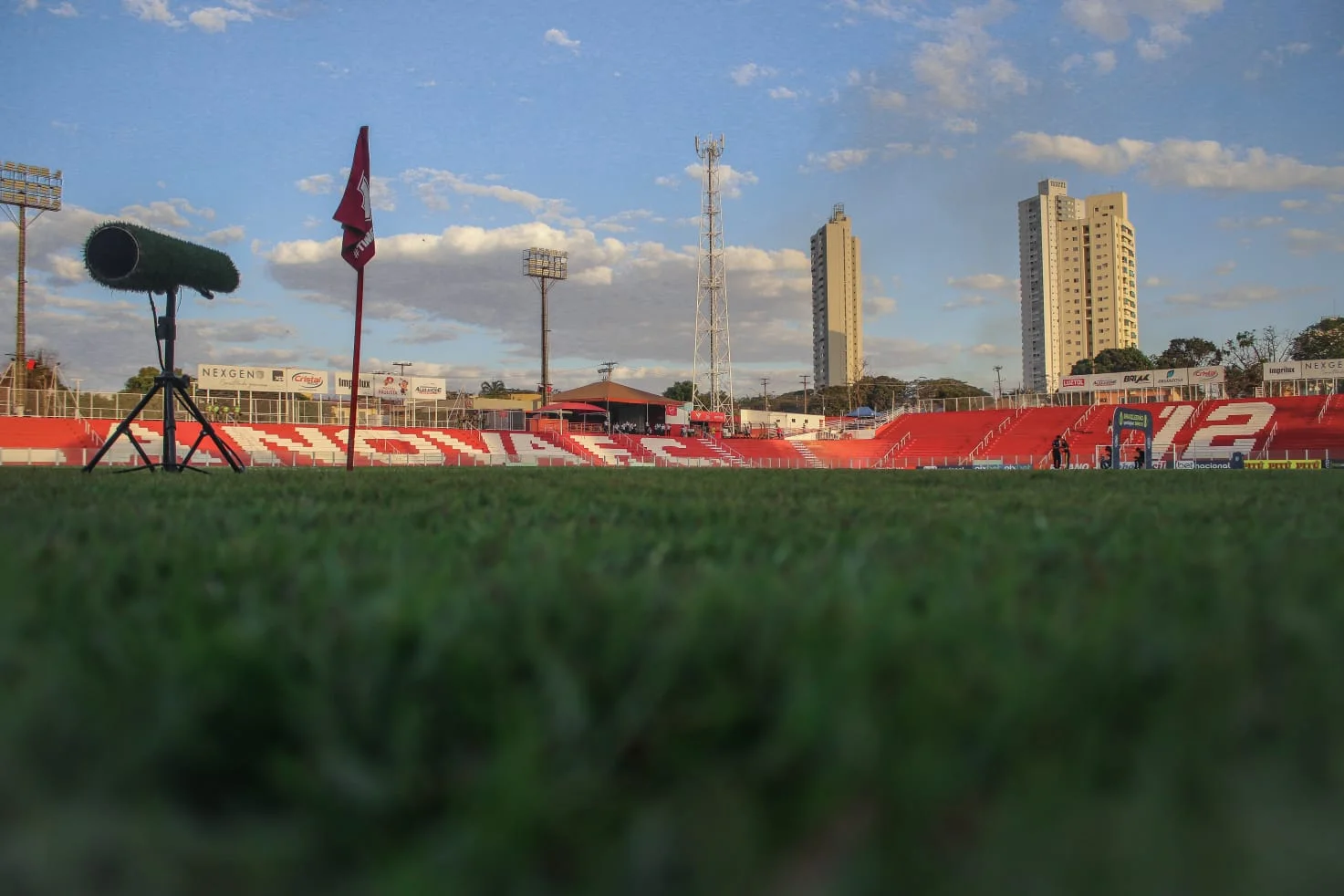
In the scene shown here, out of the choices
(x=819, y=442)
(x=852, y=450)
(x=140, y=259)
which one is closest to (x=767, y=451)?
(x=819, y=442)

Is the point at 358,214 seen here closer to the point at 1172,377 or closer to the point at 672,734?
the point at 672,734

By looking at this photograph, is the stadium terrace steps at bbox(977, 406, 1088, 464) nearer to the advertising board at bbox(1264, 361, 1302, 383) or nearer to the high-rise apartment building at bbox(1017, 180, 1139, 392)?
the advertising board at bbox(1264, 361, 1302, 383)

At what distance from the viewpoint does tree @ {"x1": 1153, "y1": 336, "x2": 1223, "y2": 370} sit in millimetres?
68688

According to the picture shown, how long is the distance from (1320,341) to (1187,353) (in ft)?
43.5

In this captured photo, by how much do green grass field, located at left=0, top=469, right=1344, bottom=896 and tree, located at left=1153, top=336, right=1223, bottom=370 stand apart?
78971 mm

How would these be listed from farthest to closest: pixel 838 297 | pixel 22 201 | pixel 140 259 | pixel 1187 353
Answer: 1. pixel 838 297
2. pixel 1187 353
3. pixel 22 201
4. pixel 140 259

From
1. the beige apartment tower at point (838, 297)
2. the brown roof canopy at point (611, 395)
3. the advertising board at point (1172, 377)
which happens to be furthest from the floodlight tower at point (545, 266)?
the beige apartment tower at point (838, 297)

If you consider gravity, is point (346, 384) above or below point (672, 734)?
above

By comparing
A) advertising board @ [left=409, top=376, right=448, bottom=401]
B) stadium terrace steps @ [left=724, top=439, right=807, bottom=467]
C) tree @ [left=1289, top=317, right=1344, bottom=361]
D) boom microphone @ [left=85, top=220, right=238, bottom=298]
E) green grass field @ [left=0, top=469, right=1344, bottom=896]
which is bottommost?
green grass field @ [left=0, top=469, right=1344, bottom=896]

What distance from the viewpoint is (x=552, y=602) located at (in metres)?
1.02

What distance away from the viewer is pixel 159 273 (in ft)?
20.2

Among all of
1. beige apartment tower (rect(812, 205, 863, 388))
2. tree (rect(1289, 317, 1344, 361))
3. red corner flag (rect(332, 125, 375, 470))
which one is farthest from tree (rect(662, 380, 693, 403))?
red corner flag (rect(332, 125, 375, 470))

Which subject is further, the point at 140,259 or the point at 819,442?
the point at 819,442

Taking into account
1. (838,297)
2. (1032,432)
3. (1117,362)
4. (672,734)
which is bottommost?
(672,734)
